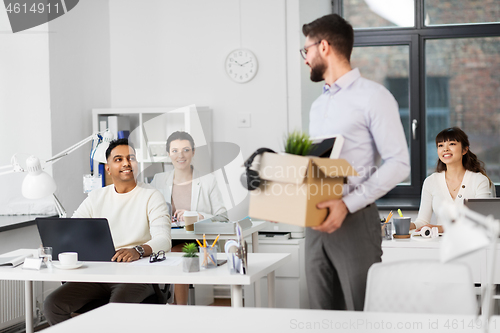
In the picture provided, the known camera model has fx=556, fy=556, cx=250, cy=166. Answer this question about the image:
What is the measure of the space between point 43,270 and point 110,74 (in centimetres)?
302

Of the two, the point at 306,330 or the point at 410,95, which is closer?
the point at 306,330

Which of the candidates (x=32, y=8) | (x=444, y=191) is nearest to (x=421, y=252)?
(x=444, y=191)

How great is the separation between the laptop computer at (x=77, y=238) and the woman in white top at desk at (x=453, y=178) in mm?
1985

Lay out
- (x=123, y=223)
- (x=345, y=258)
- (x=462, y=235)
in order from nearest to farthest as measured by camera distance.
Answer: (x=462, y=235)
(x=345, y=258)
(x=123, y=223)

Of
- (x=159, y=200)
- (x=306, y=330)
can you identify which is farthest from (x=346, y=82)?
(x=159, y=200)

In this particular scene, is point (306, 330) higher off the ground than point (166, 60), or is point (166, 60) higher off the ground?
point (166, 60)

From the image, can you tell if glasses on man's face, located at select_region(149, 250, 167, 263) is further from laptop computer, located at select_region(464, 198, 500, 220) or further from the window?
the window

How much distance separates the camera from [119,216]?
3.06m

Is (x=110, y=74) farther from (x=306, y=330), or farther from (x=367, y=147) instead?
(x=306, y=330)

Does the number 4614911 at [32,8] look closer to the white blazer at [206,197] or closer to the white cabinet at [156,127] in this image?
the white cabinet at [156,127]

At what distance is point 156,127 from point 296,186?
3.38 m

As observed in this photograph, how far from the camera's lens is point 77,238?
8.59 ft

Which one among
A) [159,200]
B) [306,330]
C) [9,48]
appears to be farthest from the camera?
[9,48]

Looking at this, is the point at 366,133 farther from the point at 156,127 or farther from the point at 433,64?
the point at 433,64
